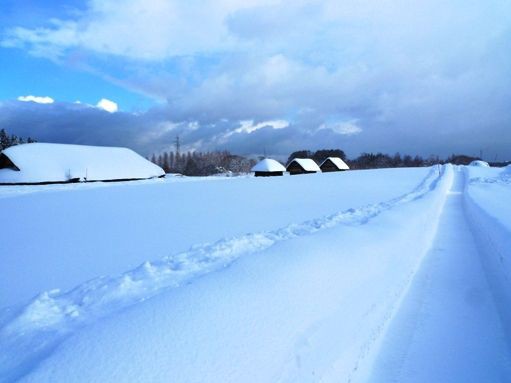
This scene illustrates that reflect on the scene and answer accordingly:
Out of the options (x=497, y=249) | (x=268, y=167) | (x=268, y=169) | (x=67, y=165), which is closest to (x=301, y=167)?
(x=268, y=167)

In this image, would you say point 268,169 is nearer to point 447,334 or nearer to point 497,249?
point 497,249

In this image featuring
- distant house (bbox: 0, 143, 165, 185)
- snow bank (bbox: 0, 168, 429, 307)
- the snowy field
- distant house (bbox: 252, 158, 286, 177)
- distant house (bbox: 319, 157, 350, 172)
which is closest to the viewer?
the snowy field

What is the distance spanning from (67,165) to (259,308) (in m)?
34.1

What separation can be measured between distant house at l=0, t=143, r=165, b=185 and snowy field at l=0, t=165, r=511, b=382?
25.9 m

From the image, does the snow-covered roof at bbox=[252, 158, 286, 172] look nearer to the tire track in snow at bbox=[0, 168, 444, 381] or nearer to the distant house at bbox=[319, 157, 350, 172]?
the distant house at bbox=[319, 157, 350, 172]

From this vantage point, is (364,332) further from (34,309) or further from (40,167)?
(40,167)

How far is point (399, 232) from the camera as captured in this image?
298 inches

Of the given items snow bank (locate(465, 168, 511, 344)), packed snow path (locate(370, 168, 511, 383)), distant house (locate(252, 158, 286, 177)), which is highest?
distant house (locate(252, 158, 286, 177))

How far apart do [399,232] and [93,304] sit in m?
6.31

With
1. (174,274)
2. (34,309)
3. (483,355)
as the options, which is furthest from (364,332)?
(34,309)

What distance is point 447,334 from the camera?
12.4ft

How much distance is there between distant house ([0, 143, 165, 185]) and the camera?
96.1 feet

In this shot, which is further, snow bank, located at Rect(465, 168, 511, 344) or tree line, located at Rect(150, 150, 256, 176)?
tree line, located at Rect(150, 150, 256, 176)

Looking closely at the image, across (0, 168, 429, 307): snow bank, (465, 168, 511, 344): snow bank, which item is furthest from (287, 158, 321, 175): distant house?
(465, 168, 511, 344): snow bank
